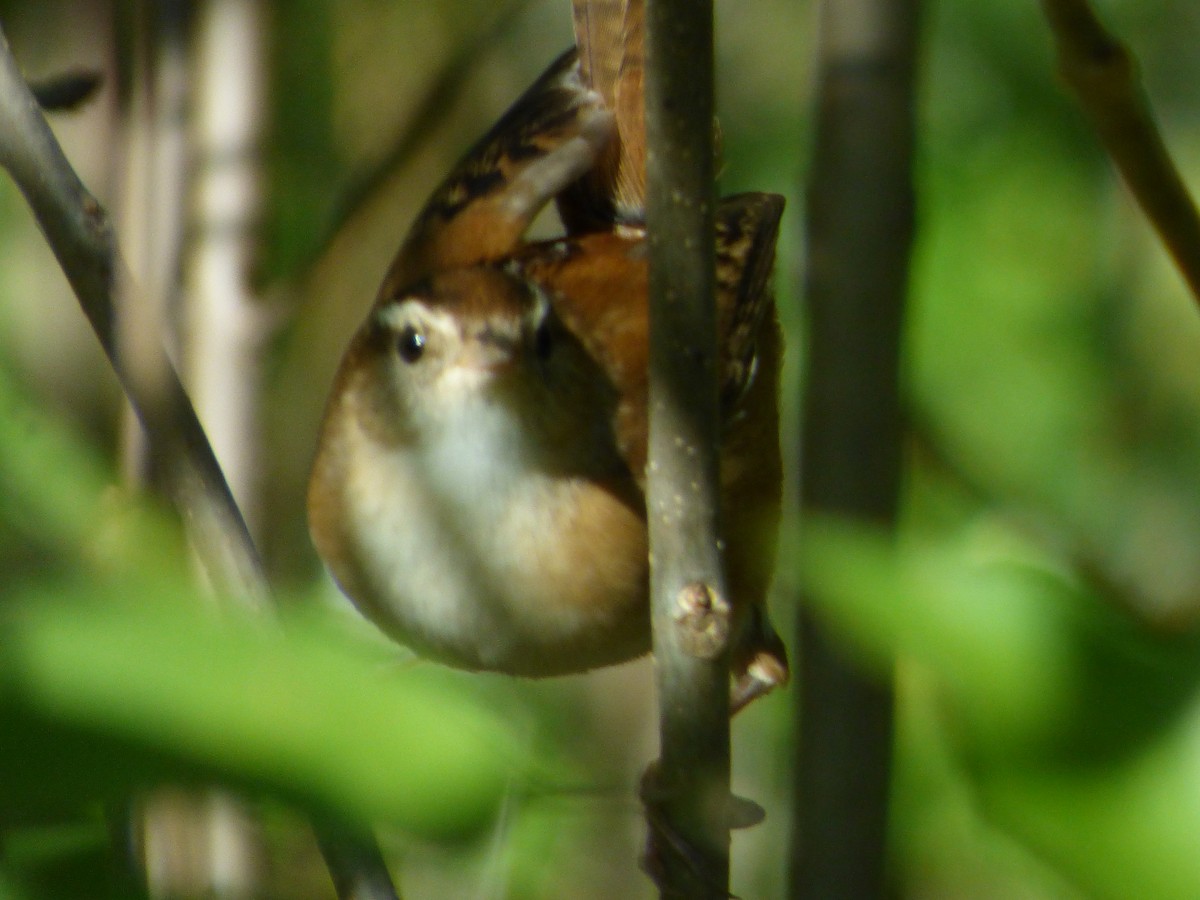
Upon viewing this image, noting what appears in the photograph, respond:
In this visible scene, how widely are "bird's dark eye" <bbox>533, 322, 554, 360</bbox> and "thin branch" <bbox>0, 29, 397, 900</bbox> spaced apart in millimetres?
1073

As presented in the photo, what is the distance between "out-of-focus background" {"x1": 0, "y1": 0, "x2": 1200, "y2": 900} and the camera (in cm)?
52

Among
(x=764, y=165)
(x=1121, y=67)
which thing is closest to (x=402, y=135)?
(x=764, y=165)

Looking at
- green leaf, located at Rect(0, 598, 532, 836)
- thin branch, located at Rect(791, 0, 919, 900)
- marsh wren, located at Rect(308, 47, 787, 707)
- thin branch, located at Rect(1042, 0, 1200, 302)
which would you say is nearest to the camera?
green leaf, located at Rect(0, 598, 532, 836)

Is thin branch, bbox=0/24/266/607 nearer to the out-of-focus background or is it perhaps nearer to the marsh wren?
the out-of-focus background

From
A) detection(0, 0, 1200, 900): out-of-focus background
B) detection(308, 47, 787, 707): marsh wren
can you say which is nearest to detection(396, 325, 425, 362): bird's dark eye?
detection(308, 47, 787, 707): marsh wren

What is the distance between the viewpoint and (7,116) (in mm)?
1041

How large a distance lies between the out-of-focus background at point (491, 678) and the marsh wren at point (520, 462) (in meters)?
0.20

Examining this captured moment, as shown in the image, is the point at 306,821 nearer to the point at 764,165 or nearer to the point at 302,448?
the point at 764,165

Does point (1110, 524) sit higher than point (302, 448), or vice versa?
point (1110, 524)

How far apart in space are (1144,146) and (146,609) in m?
0.65

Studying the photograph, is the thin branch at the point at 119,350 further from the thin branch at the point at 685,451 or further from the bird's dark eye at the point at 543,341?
the bird's dark eye at the point at 543,341

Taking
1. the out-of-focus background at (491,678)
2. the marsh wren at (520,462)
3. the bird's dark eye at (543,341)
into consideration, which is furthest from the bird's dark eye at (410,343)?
the out-of-focus background at (491,678)

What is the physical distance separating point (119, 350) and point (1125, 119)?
0.71 m

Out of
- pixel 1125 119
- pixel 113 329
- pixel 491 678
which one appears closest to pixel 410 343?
pixel 113 329
